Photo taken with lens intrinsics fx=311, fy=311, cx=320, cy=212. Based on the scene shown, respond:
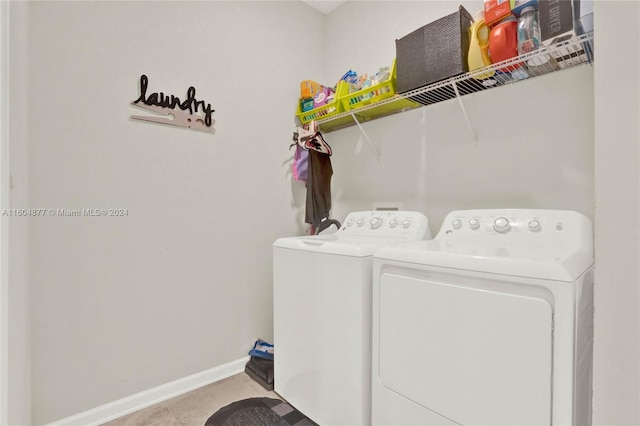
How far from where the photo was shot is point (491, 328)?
3.03 feet

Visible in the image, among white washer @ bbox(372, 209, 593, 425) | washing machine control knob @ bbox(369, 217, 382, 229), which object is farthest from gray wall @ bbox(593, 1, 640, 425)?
washing machine control knob @ bbox(369, 217, 382, 229)

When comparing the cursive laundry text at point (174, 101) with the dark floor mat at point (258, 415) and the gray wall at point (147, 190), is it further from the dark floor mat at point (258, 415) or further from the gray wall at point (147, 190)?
the dark floor mat at point (258, 415)

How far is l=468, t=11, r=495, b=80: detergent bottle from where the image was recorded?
1.40m

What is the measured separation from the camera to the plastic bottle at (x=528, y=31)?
1264 millimetres

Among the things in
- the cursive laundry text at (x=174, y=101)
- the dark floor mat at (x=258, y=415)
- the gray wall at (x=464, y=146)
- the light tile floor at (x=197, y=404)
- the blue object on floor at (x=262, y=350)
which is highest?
the cursive laundry text at (x=174, y=101)

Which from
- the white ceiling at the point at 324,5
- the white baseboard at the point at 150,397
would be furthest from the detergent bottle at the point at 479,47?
the white baseboard at the point at 150,397

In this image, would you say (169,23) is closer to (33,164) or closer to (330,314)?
(33,164)

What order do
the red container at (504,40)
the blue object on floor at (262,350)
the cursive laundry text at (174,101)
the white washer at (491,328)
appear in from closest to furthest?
the white washer at (491,328) < the red container at (504,40) < the cursive laundry text at (174,101) < the blue object on floor at (262,350)

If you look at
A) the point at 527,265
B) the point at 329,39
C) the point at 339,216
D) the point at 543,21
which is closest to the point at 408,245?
the point at 527,265

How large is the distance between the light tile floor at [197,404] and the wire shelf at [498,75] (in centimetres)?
181

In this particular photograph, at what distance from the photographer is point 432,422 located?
1.06 metres

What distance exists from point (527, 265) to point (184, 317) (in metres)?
1.74

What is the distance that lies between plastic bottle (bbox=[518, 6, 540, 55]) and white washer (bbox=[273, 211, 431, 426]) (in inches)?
33.9

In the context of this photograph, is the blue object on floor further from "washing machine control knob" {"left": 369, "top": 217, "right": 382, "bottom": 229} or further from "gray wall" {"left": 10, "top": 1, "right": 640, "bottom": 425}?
"washing machine control knob" {"left": 369, "top": 217, "right": 382, "bottom": 229}
